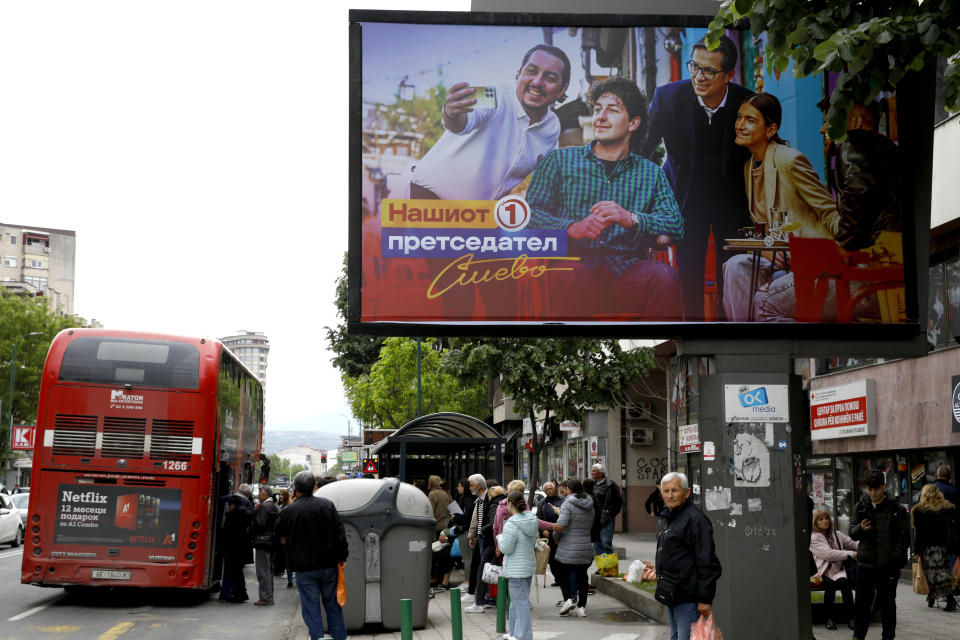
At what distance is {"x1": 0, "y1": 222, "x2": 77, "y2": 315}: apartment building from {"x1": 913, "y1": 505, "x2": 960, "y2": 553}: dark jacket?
109 meters

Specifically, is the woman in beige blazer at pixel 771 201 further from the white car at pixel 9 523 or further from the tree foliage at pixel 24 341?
the tree foliage at pixel 24 341

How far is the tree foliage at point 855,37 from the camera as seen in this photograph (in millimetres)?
8195

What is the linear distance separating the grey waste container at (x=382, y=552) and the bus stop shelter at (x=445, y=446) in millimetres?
5364

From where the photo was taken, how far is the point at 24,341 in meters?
59.2

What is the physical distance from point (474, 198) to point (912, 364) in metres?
10.5

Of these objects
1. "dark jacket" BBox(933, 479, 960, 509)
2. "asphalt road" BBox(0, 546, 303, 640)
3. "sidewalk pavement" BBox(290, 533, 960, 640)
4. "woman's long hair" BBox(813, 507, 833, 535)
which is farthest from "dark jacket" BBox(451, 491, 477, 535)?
"dark jacket" BBox(933, 479, 960, 509)

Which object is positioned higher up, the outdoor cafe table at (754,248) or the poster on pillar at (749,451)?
the outdoor cafe table at (754,248)

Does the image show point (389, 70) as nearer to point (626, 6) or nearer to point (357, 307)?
point (357, 307)

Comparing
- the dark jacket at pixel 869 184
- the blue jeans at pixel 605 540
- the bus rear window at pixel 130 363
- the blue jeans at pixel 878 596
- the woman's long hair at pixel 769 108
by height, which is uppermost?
the woman's long hair at pixel 769 108

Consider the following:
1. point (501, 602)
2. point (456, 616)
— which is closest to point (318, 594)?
point (456, 616)

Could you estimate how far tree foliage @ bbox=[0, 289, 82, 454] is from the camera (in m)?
58.5

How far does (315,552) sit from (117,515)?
5482 millimetres

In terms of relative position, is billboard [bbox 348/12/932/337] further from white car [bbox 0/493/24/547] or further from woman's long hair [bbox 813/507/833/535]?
white car [bbox 0/493/24/547]

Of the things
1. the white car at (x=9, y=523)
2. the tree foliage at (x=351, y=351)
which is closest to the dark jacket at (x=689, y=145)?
the white car at (x=9, y=523)
